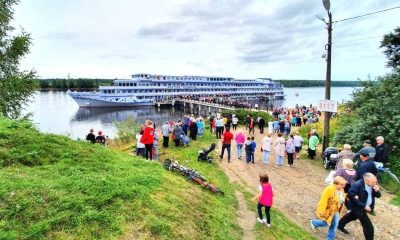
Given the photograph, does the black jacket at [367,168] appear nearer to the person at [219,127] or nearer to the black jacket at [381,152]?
the black jacket at [381,152]

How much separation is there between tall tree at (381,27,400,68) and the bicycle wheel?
11.3 meters

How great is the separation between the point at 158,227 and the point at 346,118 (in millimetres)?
12955

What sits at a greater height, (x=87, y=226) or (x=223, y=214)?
(x=87, y=226)

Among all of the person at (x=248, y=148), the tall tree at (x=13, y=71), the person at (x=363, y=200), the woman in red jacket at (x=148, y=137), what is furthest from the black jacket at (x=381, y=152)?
the tall tree at (x=13, y=71)

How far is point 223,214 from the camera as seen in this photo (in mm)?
6406

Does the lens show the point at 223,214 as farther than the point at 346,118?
No

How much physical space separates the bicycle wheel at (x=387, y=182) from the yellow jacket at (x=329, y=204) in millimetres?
4420

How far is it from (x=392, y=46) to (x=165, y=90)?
58582 mm

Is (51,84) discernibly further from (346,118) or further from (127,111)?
(346,118)

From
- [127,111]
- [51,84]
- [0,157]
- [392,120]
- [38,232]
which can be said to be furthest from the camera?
[51,84]

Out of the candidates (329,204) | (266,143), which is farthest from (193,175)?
(266,143)

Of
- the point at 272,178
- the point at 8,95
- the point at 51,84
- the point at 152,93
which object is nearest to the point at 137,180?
the point at 272,178

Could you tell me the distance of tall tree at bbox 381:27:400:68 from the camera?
17.9m

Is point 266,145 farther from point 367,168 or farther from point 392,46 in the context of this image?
point 392,46
